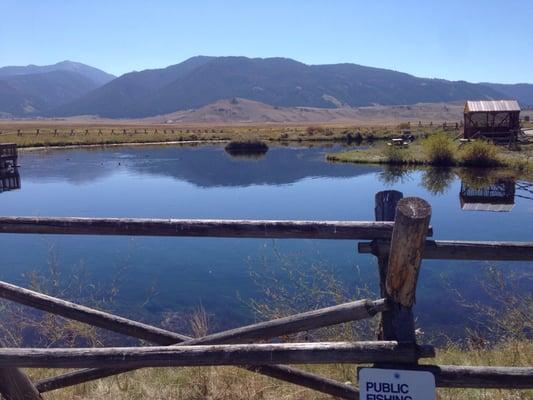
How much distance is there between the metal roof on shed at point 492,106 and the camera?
4255 cm

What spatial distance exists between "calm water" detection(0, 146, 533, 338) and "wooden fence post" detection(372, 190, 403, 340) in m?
2.51

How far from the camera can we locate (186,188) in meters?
29.7

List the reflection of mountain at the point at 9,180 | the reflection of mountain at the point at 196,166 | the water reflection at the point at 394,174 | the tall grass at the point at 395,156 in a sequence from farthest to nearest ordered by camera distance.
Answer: the tall grass at the point at 395,156, the reflection of mountain at the point at 196,166, the water reflection at the point at 394,174, the reflection of mountain at the point at 9,180

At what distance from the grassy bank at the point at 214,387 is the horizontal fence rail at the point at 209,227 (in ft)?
5.24

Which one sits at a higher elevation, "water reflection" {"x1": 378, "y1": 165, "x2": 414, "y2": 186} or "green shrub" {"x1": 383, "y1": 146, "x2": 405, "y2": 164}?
"green shrub" {"x1": 383, "y1": 146, "x2": 405, "y2": 164}

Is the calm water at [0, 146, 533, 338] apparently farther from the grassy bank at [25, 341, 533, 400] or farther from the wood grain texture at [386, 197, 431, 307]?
the wood grain texture at [386, 197, 431, 307]

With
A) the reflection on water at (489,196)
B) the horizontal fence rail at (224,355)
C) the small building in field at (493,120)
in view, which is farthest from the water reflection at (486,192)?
the horizontal fence rail at (224,355)

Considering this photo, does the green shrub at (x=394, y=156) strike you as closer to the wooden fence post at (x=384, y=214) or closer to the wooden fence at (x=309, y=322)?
the wooden fence post at (x=384, y=214)

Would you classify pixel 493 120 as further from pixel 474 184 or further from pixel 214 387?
pixel 214 387

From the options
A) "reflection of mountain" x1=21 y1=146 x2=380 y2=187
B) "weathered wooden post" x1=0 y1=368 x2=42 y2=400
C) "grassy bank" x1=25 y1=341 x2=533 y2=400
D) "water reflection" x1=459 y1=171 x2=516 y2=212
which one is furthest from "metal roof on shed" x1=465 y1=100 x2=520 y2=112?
"weathered wooden post" x1=0 y1=368 x2=42 y2=400

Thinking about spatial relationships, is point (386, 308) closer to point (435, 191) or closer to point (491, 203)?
point (491, 203)

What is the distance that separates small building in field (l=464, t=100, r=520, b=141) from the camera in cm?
4275

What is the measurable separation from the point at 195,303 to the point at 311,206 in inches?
492

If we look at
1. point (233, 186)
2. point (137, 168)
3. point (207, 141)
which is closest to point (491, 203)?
point (233, 186)
